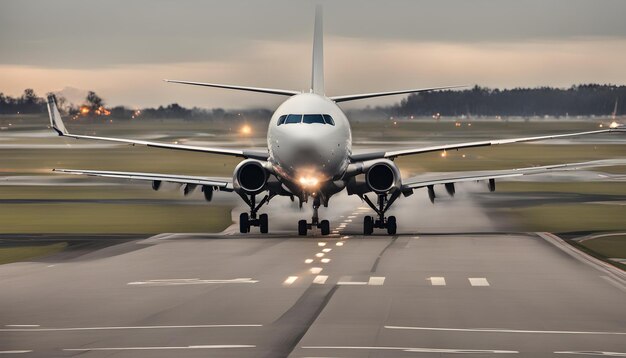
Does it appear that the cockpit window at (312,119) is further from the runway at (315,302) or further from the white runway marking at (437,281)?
the white runway marking at (437,281)

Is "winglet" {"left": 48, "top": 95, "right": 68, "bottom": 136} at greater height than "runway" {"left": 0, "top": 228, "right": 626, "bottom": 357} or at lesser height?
greater

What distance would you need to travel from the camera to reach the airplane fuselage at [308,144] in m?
43.4

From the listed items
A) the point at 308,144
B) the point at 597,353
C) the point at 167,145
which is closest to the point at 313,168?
the point at 308,144

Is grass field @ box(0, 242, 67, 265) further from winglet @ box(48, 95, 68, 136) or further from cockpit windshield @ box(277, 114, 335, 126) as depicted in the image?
winglet @ box(48, 95, 68, 136)

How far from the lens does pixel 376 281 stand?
2989cm

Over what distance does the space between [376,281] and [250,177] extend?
1601 centimetres

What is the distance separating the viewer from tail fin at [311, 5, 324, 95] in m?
55.0

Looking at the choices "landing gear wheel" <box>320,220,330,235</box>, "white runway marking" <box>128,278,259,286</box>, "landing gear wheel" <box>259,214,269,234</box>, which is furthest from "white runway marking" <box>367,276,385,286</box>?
"landing gear wheel" <box>259,214,269,234</box>

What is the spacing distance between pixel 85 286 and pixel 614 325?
12.9 metres

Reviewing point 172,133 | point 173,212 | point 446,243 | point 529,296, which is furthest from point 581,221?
point 172,133

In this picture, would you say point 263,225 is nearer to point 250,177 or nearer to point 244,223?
point 244,223

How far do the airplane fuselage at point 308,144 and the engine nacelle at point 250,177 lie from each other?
1.86 ft

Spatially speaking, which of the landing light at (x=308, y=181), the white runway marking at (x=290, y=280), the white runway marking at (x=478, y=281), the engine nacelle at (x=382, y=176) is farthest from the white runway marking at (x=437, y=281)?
the engine nacelle at (x=382, y=176)

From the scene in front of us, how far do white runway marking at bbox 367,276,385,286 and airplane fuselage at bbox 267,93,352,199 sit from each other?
43.4 feet
